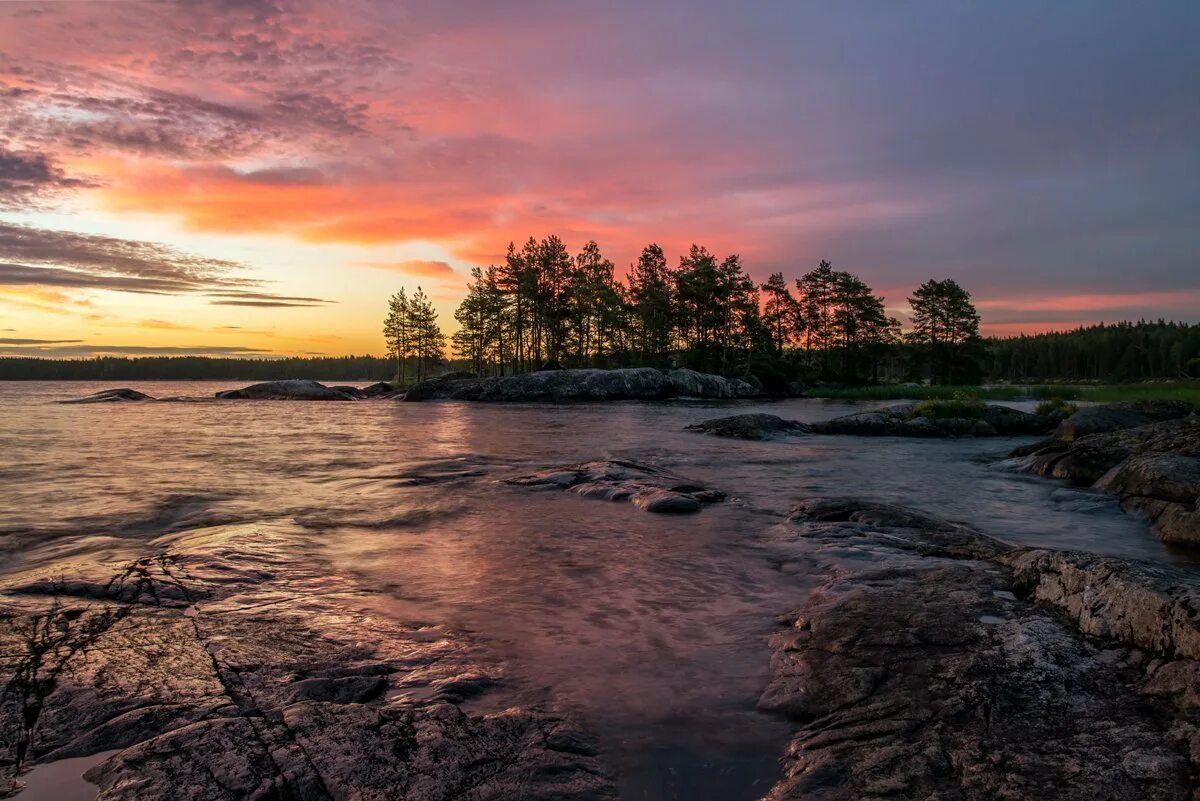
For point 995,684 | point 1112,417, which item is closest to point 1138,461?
point 1112,417

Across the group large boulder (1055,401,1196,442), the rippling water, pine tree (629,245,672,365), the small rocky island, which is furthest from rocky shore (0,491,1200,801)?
pine tree (629,245,672,365)

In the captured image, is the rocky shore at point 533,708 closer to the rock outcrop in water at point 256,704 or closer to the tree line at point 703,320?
the rock outcrop in water at point 256,704

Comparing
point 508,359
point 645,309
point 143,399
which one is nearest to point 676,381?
point 645,309

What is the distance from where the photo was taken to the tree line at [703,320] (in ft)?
210

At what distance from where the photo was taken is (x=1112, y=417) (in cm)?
1666

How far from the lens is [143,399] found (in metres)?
49.2

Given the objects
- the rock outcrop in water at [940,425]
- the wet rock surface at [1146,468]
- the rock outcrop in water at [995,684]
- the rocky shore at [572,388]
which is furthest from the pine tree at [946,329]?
the rock outcrop in water at [995,684]

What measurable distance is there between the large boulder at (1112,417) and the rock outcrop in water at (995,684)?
14.0 metres

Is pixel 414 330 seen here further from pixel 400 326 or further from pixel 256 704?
pixel 256 704

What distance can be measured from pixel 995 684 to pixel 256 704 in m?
4.08

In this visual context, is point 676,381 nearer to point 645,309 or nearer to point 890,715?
point 645,309

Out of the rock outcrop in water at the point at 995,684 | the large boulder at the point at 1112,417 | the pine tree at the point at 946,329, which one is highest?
the pine tree at the point at 946,329

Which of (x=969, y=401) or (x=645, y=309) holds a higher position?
(x=645, y=309)

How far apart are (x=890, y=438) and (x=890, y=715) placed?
20.8 meters
